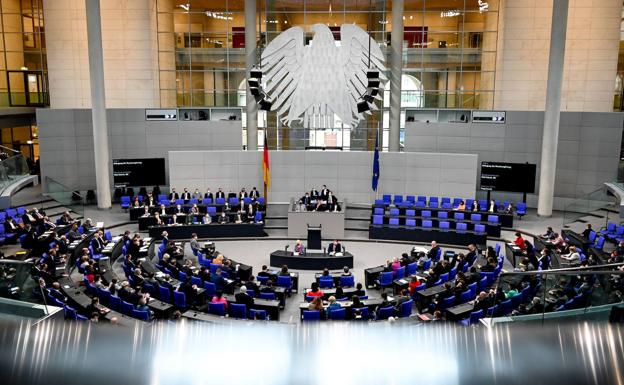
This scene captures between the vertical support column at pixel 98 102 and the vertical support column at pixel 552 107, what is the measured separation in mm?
18792

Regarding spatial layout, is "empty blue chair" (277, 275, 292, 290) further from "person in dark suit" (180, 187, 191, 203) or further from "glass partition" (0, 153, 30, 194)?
"glass partition" (0, 153, 30, 194)

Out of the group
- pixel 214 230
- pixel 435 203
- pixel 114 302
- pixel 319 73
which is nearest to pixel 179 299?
pixel 114 302

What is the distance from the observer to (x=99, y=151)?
2262 centimetres

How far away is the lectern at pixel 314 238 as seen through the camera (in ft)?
59.3

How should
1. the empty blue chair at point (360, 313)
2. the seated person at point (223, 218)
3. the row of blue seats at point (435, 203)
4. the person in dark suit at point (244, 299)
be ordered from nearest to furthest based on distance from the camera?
the empty blue chair at point (360, 313)
the person in dark suit at point (244, 299)
the seated person at point (223, 218)
the row of blue seats at point (435, 203)

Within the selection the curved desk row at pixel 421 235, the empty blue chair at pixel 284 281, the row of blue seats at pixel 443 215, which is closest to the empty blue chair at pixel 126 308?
the empty blue chair at pixel 284 281

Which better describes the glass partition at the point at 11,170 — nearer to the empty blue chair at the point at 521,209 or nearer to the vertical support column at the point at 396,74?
the vertical support column at the point at 396,74

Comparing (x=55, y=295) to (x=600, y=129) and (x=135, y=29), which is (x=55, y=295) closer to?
(x=135, y=29)

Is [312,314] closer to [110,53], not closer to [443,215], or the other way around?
[443,215]

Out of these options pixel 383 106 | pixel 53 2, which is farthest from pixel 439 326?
pixel 53 2

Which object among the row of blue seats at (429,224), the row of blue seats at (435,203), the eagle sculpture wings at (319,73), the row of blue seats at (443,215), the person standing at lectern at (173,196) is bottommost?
the row of blue seats at (429,224)

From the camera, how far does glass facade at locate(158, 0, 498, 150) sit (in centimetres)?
2567

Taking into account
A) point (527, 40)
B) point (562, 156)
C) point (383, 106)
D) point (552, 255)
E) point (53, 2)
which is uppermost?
point (53, 2)

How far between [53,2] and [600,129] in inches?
1028
